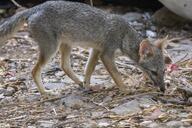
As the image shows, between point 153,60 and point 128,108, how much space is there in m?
0.69

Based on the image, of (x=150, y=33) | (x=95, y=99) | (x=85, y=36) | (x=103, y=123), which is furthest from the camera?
(x=150, y=33)

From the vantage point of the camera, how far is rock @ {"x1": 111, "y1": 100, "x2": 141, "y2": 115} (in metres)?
5.27

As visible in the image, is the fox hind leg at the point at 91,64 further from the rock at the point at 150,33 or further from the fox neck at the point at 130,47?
the rock at the point at 150,33

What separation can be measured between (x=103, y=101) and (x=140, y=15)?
4184mm

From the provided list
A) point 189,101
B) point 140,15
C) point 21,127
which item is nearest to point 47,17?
point 21,127

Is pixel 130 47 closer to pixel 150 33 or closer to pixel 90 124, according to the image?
pixel 90 124

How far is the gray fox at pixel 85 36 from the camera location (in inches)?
227

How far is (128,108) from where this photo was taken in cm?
539

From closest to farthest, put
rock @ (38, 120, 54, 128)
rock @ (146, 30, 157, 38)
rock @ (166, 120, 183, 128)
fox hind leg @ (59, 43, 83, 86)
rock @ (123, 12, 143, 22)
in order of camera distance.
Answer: rock @ (166, 120, 183, 128) < rock @ (38, 120, 54, 128) < fox hind leg @ (59, 43, 83, 86) < rock @ (146, 30, 157, 38) < rock @ (123, 12, 143, 22)

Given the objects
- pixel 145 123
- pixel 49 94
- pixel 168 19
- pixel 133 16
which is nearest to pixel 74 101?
pixel 49 94

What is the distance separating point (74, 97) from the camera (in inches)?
228

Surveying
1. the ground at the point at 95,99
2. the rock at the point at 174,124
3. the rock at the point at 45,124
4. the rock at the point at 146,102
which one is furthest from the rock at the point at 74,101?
the rock at the point at 174,124

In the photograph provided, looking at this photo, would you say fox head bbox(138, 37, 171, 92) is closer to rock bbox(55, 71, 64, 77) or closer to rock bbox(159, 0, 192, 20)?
rock bbox(55, 71, 64, 77)

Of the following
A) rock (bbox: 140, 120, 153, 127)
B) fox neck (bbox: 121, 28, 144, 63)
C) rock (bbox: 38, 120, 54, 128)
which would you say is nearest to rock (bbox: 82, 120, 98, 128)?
rock (bbox: 38, 120, 54, 128)
